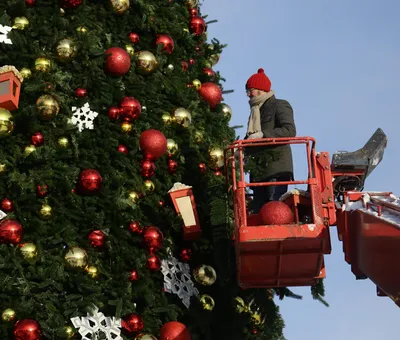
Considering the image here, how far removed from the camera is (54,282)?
25.0 ft

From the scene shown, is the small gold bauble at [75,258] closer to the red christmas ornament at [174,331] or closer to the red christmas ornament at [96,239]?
the red christmas ornament at [96,239]

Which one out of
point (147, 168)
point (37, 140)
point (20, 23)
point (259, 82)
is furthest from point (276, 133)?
point (20, 23)

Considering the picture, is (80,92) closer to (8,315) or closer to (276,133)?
(276,133)

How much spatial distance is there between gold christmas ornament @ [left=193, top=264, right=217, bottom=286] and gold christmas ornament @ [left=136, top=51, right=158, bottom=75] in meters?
2.12

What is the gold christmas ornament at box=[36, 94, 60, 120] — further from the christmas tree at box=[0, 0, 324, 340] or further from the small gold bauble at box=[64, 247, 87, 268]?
the small gold bauble at box=[64, 247, 87, 268]

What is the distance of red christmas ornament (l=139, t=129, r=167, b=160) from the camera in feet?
28.4

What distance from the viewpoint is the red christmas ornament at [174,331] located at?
8055 millimetres

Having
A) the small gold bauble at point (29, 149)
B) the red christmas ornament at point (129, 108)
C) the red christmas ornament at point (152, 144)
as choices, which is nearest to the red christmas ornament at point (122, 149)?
Result: the red christmas ornament at point (152, 144)

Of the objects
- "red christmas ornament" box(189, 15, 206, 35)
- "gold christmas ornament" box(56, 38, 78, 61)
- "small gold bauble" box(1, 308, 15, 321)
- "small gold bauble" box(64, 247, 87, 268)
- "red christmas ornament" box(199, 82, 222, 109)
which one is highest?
"red christmas ornament" box(189, 15, 206, 35)

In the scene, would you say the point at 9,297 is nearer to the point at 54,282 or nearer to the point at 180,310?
the point at 54,282

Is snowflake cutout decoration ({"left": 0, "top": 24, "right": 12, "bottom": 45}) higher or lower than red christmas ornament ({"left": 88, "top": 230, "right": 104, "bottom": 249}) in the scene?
higher

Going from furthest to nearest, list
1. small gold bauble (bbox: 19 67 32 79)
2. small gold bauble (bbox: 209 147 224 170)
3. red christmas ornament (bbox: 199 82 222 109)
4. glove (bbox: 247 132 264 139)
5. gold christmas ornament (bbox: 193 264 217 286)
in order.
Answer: red christmas ornament (bbox: 199 82 222 109) → small gold bauble (bbox: 209 147 224 170) → gold christmas ornament (bbox: 193 264 217 286) → glove (bbox: 247 132 264 139) → small gold bauble (bbox: 19 67 32 79)

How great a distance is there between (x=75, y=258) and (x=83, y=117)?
1.51 metres

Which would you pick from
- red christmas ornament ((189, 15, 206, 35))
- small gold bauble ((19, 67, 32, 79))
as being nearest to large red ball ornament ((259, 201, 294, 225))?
small gold bauble ((19, 67, 32, 79))
